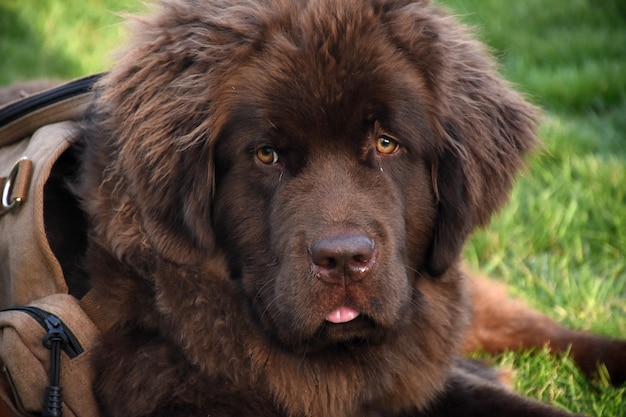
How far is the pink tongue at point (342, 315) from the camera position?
2.80 meters

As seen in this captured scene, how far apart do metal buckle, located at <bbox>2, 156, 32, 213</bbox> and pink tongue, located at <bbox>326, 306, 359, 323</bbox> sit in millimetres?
1153

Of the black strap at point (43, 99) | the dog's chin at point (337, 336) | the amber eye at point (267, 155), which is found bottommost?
the dog's chin at point (337, 336)

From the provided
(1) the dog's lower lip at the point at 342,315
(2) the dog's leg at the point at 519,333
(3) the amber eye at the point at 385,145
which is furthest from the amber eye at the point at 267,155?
(2) the dog's leg at the point at 519,333

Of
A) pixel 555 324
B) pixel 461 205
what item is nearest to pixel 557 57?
pixel 555 324

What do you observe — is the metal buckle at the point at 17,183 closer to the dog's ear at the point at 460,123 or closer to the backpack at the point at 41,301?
the backpack at the point at 41,301

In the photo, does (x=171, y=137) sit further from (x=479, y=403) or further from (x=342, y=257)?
(x=479, y=403)

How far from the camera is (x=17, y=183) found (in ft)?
10.4

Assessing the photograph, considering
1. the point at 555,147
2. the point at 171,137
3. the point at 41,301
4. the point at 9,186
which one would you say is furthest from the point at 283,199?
the point at 555,147

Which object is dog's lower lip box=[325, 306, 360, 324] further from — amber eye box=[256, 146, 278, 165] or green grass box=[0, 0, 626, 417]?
green grass box=[0, 0, 626, 417]

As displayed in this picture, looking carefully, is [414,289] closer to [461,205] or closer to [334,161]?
[461,205]

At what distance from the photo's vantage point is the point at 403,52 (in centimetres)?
300

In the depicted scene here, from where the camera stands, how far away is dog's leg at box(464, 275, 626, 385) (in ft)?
13.3

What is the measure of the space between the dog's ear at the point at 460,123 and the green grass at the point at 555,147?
395mm

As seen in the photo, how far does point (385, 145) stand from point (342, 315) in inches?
22.5
